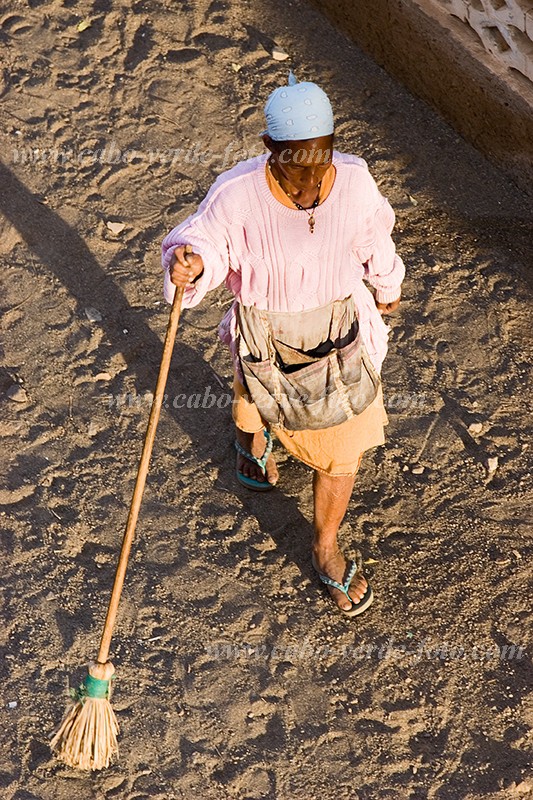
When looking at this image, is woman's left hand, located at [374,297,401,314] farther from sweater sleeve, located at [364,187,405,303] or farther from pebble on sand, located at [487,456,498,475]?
pebble on sand, located at [487,456,498,475]

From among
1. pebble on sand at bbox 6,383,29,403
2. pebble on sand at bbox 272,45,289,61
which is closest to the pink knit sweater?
pebble on sand at bbox 6,383,29,403

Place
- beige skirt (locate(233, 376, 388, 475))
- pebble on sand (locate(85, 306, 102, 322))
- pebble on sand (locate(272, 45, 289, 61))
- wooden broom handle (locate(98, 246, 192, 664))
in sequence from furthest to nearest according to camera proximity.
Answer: pebble on sand (locate(272, 45, 289, 61)) → pebble on sand (locate(85, 306, 102, 322)) → beige skirt (locate(233, 376, 388, 475)) → wooden broom handle (locate(98, 246, 192, 664))

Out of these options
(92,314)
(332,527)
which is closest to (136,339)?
(92,314)

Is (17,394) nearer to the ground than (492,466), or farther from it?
nearer to the ground

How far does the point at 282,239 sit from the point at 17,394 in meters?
1.92

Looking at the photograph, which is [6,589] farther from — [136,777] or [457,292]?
[457,292]

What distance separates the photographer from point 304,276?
3109mm

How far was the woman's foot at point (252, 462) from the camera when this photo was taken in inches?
163

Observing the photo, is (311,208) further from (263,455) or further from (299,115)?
(263,455)

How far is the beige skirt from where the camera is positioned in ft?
11.3

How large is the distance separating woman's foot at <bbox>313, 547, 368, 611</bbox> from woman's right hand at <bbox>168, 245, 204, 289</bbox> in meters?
1.28

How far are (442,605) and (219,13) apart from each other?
151 inches

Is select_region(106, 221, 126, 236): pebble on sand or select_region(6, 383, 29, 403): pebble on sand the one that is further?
select_region(106, 221, 126, 236): pebble on sand

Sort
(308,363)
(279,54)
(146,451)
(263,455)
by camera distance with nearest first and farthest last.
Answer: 1. (146,451)
2. (308,363)
3. (263,455)
4. (279,54)
